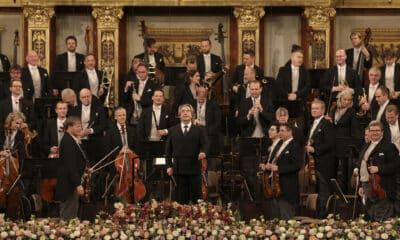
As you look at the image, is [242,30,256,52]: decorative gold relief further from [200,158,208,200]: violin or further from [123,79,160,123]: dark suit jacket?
[200,158,208,200]: violin

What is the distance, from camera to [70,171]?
39.9 ft

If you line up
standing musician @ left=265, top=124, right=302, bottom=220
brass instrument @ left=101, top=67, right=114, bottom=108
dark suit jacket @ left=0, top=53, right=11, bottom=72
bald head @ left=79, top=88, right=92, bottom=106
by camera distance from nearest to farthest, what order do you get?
standing musician @ left=265, top=124, right=302, bottom=220 → bald head @ left=79, top=88, right=92, bottom=106 → brass instrument @ left=101, top=67, right=114, bottom=108 → dark suit jacket @ left=0, top=53, right=11, bottom=72

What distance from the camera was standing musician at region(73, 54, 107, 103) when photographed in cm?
1501

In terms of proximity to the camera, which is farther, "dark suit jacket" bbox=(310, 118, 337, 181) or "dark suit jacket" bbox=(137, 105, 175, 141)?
"dark suit jacket" bbox=(137, 105, 175, 141)

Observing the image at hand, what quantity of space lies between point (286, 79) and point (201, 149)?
90.6 inches

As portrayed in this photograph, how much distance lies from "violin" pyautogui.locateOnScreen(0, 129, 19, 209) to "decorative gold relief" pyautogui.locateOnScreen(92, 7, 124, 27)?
13.1 ft

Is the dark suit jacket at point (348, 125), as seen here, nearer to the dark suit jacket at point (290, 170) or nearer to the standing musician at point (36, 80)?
the dark suit jacket at point (290, 170)

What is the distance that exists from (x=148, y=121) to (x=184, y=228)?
3.62 m

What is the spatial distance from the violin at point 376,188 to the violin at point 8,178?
360cm

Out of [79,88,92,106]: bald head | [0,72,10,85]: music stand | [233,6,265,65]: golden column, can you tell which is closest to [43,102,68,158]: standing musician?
[79,88,92,106]: bald head

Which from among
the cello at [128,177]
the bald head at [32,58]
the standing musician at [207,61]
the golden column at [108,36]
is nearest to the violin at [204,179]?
the cello at [128,177]

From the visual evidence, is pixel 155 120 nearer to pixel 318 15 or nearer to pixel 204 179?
pixel 204 179

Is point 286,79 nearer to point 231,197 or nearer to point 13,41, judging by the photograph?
point 231,197

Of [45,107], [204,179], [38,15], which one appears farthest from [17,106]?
[38,15]
